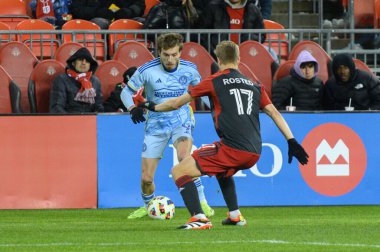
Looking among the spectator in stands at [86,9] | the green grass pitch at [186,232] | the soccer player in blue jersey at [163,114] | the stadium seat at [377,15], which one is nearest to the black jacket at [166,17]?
the spectator in stands at [86,9]

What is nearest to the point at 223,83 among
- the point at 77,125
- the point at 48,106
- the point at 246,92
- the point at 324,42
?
the point at 246,92

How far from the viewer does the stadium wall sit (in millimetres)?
15727

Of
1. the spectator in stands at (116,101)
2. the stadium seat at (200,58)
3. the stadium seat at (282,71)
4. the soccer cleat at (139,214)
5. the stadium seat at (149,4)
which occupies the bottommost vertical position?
the soccer cleat at (139,214)

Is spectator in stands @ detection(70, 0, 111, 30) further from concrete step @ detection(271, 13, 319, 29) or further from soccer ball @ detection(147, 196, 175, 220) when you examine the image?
soccer ball @ detection(147, 196, 175, 220)

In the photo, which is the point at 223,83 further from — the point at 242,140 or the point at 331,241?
the point at 331,241

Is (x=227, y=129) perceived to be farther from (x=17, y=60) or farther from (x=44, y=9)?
(x=44, y=9)

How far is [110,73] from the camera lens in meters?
17.9

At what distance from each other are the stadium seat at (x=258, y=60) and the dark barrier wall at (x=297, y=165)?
8.81 feet

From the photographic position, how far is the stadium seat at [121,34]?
1947 cm

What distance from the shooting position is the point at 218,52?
11.4 m

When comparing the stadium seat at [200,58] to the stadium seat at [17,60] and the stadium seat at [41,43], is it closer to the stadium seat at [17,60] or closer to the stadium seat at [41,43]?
the stadium seat at [41,43]

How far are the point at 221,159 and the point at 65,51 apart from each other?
7689 mm

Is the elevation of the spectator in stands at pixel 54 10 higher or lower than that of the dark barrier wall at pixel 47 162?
higher

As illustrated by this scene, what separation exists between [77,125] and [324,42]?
20.4 feet
